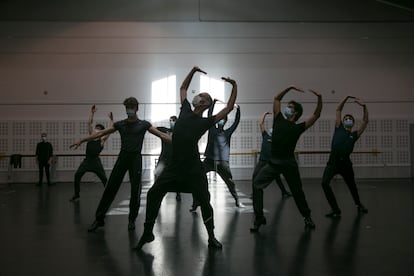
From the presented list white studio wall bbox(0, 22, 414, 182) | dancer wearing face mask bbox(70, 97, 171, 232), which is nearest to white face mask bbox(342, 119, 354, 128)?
dancer wearing face mask bbox(70, 97, 171, 232)

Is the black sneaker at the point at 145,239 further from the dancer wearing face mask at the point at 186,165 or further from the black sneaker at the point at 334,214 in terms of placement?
the black sneaker at the point at 334,214

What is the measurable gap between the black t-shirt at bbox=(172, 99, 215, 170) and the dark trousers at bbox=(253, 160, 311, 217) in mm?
1519

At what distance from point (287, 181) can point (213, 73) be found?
10120 millimetres

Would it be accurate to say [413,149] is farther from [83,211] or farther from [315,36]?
[83,211]

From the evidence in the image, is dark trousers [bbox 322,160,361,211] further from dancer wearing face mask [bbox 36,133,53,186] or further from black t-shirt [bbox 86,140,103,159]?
dancer wearing face mask [bbox 36,133,53,186]

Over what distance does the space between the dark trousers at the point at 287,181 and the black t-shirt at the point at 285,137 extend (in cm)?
14

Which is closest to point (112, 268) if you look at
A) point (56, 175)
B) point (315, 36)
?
point (56, 175)

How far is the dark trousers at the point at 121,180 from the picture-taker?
17.9 feet

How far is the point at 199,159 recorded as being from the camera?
454 centimetres

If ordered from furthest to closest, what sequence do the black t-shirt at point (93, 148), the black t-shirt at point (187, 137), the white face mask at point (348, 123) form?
the black t-shirt at point (93, 148) → the white face mask at point (348, 123) → the black t-shirt at point (187, 137)

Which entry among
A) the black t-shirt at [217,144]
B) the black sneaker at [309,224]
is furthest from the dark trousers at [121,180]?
the black sneaker at [309,224]

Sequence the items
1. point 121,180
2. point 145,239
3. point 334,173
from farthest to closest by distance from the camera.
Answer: point 334,173, point 121,180, point 145,239

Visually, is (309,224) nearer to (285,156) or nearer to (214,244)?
(285,156)

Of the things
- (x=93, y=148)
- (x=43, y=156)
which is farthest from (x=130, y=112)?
(x=43, y=156)
